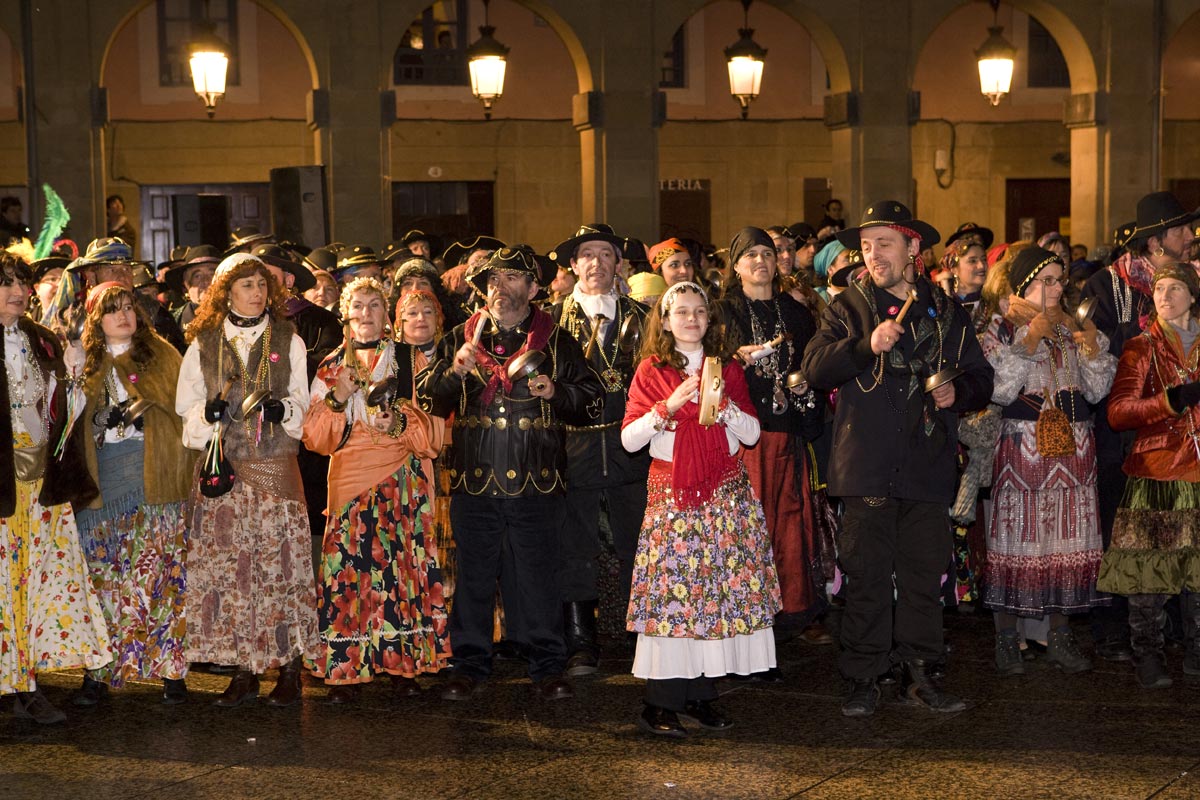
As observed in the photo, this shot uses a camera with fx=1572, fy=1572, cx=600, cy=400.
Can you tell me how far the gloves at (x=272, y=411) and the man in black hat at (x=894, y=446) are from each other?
2.39m

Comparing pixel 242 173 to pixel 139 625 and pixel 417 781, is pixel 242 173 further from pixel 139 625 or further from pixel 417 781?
pixel 417 781

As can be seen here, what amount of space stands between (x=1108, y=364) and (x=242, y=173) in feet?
60.4

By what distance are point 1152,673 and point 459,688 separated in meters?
3.22

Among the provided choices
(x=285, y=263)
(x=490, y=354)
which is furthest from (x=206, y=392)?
(x=490, y=354)

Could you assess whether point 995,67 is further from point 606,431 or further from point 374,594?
point 374,594

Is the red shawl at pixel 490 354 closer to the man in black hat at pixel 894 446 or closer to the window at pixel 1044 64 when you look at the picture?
the man in black hat at pixel 894 446

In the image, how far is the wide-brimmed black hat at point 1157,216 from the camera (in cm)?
841

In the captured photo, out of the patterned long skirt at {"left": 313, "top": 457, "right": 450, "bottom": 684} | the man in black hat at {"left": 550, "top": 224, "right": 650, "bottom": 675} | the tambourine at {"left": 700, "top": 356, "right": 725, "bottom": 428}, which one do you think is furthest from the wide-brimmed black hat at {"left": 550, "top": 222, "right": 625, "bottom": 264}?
the tambourine at {"left": 700, "top": 356, "right": 725, "bottom": 428}

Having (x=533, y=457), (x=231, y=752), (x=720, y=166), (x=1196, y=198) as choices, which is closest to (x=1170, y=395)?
(x=533, y=457)

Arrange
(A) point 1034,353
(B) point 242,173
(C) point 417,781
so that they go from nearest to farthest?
(C) point 417,781, (A) point 1034,353, (B) point 242,173

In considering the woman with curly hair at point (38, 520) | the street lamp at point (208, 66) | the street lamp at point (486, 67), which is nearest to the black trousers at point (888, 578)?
the woman with curly hair at point (38, 520)

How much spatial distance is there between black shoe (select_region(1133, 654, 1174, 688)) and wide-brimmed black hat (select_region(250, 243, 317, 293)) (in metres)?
4.59

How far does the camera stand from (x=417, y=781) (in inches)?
237

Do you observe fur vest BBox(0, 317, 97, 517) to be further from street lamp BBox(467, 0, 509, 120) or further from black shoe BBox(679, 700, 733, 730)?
street lamp BBox(467, 0, 509, 120)
